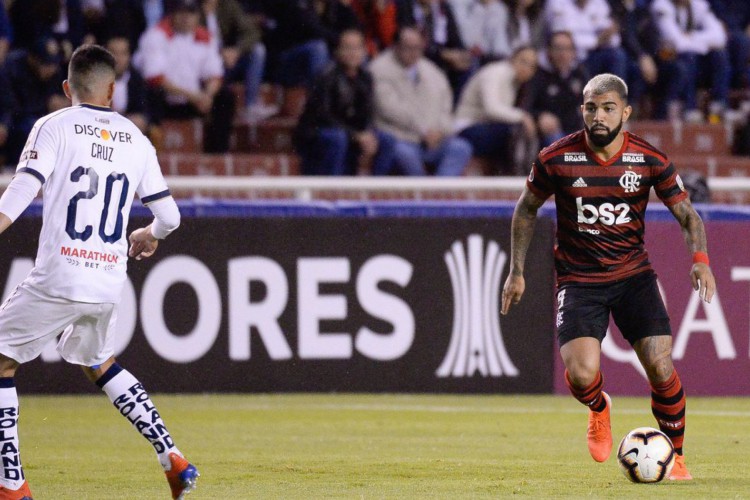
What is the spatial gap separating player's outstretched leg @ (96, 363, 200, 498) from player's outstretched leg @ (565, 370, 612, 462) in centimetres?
224

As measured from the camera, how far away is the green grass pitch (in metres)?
7.14

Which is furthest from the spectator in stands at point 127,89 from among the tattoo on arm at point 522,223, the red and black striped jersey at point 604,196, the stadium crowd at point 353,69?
the red and black striped jersey at point 604,196

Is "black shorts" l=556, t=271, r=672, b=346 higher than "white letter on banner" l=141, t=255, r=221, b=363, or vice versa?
"black shorts" l=556, t=271, r=672, b=346

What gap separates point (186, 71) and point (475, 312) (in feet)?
15.9

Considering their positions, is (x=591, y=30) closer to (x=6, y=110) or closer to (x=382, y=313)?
(x=382, y=313)

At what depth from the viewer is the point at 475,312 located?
12.0 metres

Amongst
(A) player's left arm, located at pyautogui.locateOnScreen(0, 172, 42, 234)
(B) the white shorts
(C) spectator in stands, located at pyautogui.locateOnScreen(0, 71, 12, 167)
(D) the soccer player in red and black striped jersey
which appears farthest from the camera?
(C) spectator in stands, located at pyautogui.locateOnScreen(0, 71, 12, 167)

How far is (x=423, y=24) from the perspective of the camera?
53.7 ft

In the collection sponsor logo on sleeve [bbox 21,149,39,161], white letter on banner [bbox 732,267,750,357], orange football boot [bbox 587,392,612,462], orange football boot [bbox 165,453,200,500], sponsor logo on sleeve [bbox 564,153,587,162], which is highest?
sponsor logo on sleeve [bbox 21,149,39,161]

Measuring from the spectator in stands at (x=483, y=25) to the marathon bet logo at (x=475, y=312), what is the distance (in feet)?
16.7

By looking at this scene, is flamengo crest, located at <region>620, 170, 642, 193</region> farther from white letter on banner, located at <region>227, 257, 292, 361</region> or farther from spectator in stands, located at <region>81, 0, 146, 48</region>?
spectator in stands, located at <region>81, 0, 146, 48</region>

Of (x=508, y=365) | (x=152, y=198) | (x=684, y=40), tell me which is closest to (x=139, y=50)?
(x=508, y=365)

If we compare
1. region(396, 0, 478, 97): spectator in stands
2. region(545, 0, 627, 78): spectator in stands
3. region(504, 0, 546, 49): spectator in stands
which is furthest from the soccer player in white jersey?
region(545, 0, 627, 78): spectator in stands

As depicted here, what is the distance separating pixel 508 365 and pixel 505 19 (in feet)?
19.4
